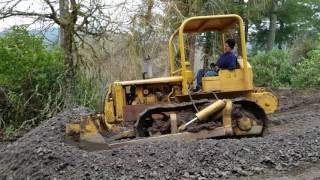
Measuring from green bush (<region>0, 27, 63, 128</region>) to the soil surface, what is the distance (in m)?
6.55

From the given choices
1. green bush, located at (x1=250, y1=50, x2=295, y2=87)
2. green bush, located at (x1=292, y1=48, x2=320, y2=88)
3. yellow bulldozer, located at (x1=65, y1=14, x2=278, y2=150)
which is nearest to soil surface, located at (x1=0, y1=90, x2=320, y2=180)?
yellow bulldozer, located at (x1=65, y1=14, x2=278, y2=150)

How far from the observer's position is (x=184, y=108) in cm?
955

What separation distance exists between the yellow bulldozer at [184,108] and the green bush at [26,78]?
5.18 metres

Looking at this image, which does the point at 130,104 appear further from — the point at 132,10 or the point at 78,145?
the point at 132,10

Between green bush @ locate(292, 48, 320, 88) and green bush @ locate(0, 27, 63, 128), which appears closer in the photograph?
green bush @ locate(0, 27, 63, 128)


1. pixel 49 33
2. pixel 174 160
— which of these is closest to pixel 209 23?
pixel 174 160

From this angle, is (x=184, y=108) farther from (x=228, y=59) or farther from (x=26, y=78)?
(x=26, y=78)

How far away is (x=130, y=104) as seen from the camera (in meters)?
10.4

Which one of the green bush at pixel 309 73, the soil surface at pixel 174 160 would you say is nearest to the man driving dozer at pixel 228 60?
the soil surface at pixel 174 160

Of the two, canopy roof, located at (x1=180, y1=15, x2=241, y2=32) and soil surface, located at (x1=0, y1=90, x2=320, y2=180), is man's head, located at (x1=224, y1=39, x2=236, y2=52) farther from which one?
soil surface, located at (x1=0, y1=90, x2=320, y2=180)

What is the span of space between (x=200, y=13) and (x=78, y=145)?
1263 cm

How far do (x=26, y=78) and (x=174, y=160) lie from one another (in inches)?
352

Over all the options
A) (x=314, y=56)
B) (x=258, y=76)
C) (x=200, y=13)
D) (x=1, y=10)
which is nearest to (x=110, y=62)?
(x=1, y=10)

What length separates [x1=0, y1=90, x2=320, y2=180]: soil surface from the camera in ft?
22.6
